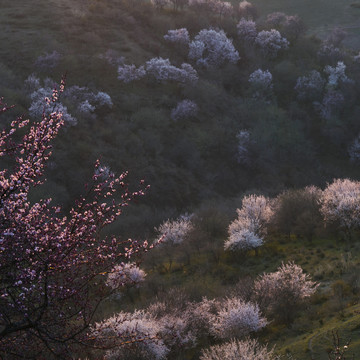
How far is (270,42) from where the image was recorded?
2849 inches

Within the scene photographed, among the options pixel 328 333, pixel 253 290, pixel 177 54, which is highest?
pixel 177 54

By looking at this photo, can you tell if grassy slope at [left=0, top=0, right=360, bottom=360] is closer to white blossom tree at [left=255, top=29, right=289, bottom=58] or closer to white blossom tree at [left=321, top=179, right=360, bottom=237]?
white blossom tree at [left=321, top=179, right=360, bottom=237]

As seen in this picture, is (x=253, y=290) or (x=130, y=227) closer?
(x=253, y=290)

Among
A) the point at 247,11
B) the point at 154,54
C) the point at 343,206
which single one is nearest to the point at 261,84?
the point at 154,54

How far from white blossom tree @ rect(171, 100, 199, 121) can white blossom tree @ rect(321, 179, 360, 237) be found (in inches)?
1172

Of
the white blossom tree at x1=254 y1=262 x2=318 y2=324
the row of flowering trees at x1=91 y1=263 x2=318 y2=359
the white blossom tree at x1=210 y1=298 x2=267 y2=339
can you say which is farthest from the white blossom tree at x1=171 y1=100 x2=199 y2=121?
the white blossom tree at x1=210 y1=298 x2=267 y2=339

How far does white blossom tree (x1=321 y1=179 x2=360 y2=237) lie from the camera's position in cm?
2644

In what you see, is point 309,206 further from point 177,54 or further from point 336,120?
point 177,54

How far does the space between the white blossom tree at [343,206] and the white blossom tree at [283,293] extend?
326 inches

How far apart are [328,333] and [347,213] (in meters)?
13.8

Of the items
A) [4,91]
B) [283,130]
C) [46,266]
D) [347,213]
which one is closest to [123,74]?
[4,91]

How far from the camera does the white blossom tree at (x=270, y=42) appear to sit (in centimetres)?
7212

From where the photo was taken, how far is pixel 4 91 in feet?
150

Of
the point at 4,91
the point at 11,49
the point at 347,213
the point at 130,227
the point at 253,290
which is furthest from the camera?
the point at 11,49
